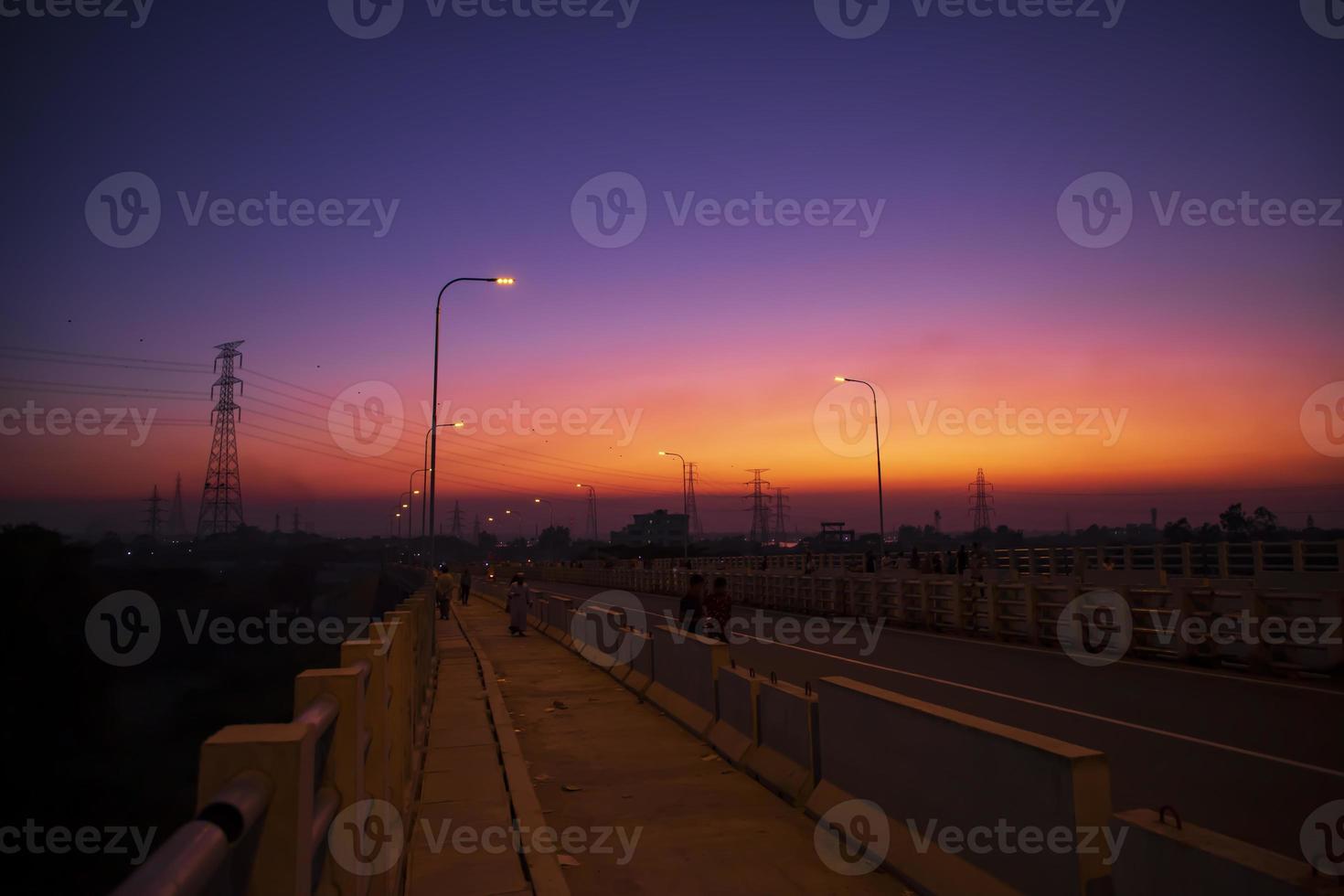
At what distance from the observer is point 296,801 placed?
2.52 meters

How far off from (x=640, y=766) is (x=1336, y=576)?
21540 mm

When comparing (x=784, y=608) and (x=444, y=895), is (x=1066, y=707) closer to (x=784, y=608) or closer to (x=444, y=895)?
(x=444, y=895)

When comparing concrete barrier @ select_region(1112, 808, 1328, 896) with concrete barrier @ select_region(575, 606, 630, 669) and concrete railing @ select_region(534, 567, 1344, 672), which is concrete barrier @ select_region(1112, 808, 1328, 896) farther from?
concrete railing @ select_region(534, 567, 1344, 672)

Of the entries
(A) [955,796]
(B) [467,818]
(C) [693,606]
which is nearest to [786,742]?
(B) [467,818]

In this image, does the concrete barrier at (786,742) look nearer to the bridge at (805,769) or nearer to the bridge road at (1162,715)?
the bridge at (805,769)

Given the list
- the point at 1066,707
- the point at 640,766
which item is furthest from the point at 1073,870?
the point at 1066,707

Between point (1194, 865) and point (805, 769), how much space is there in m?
4.40

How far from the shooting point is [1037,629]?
2117 cm

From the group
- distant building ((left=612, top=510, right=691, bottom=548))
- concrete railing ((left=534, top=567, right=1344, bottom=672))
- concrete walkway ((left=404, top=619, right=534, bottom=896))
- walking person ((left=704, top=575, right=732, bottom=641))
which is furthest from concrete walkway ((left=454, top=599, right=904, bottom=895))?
distant building ((left=612, top=510, right=691, bottom=548))

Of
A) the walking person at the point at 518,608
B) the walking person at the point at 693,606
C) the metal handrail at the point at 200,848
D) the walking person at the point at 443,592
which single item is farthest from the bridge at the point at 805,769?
the walking person at the point at 443,592

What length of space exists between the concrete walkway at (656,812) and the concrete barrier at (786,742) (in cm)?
17

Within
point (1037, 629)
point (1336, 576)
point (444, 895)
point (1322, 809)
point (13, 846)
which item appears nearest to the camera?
point (444, 895)

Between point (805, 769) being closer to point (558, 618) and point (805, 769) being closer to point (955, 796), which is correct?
point (955, 796)

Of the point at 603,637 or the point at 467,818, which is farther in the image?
the point at 603,637
